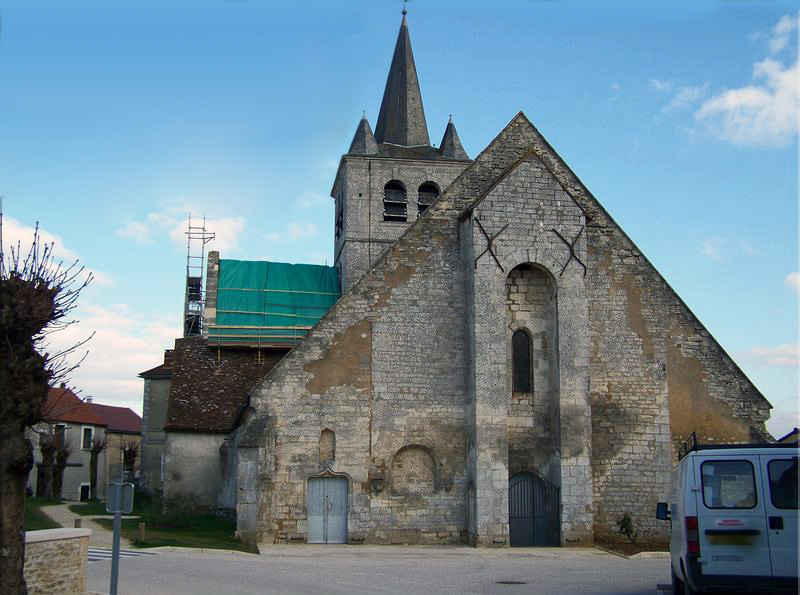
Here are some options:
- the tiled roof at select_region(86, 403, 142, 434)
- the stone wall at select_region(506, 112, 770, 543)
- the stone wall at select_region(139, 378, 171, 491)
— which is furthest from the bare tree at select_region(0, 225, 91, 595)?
the tiled roof at select_region(86, 403, 142, 434)

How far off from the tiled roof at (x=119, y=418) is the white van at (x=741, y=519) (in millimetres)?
47658

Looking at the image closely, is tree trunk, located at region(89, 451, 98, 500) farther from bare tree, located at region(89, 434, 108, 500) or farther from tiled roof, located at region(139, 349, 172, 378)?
tiled roof, located at region(139, 349, 172, 378)

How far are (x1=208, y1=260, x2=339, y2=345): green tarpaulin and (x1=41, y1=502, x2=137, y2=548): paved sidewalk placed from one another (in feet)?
23.6

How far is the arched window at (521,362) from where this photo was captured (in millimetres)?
20875

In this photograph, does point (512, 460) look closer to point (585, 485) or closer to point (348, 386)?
point (585, 485)

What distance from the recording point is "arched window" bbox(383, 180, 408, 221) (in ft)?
112

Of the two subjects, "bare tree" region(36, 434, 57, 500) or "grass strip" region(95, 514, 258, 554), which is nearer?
"grass strip" region(95, 514, 258, 554)

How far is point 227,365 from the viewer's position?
29.0 m

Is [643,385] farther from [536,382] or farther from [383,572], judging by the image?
[383,572]

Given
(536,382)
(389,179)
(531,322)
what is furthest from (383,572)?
(389,179)

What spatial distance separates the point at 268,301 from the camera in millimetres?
31062

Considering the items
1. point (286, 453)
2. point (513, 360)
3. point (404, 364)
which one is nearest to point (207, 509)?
point (286, 453)

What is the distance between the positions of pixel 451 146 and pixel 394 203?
3.77 m

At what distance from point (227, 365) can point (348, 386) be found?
33.2 ft
